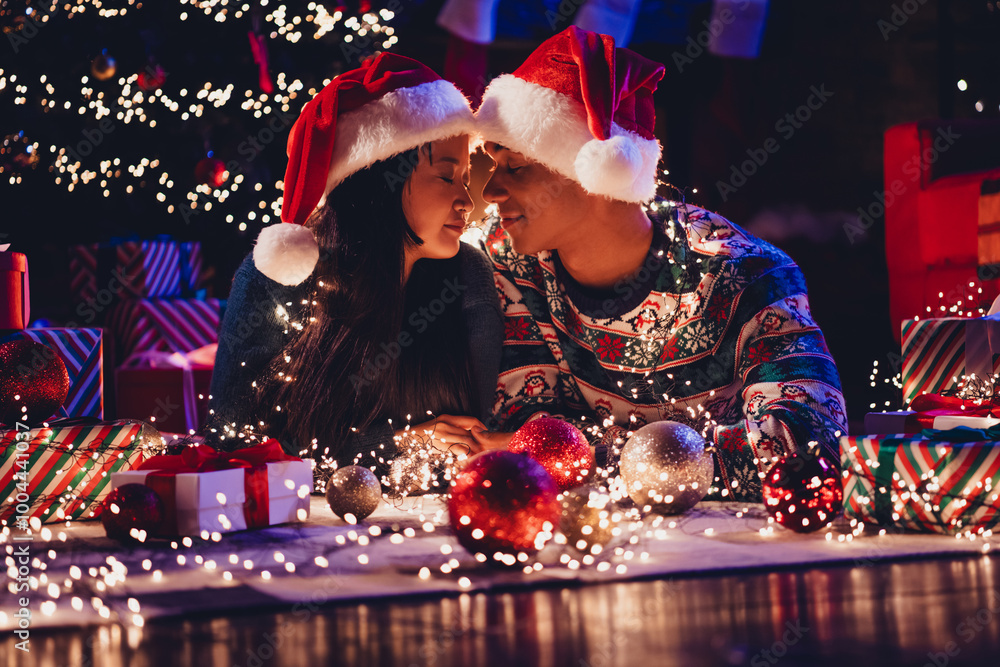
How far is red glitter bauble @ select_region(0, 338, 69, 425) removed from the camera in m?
1.59

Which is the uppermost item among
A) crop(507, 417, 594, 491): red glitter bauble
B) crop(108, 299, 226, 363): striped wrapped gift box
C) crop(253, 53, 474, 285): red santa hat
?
crop(253, 53, 474, 285): red santa hat

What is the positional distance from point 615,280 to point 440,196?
0.42 metres

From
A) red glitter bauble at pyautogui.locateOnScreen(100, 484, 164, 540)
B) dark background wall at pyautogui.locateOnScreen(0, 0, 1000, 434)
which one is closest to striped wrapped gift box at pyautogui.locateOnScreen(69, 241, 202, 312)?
dark background wall at pyautogui.locateOnScreen(0, 0, 1000, 434)

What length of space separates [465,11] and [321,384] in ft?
10.2

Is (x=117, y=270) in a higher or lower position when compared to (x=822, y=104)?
A: lower

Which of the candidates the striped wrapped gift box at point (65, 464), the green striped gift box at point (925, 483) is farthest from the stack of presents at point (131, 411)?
the green striped gift box at point (925, 483)

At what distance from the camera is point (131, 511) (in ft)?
4.50

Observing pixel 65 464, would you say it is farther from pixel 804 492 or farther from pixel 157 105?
pixel 157 105

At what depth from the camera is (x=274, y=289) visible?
197 cm

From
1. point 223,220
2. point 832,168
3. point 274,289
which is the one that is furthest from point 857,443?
point 832,168

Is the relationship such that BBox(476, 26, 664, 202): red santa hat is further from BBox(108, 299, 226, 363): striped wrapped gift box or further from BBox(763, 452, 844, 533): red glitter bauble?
BBox(108, 299, 226, 363): striped wrapped gift box

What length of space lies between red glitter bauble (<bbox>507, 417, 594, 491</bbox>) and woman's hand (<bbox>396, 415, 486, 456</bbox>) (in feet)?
0.78

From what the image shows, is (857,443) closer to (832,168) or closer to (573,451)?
(573,451)

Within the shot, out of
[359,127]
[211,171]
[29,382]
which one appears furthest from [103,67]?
[29,382]
